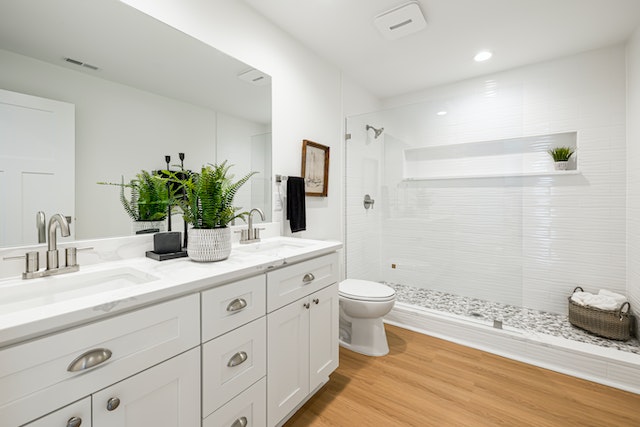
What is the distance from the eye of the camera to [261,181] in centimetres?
197

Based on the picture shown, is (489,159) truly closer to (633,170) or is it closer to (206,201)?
(633,170)

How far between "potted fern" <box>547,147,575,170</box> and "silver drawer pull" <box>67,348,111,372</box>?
3309 mm

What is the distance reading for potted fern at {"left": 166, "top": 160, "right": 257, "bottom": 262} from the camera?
1.28 meters

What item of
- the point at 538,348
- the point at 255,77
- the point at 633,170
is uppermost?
the point at 255,77

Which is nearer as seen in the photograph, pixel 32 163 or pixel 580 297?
pixel 32 163

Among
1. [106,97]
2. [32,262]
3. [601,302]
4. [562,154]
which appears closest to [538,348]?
[601,302]

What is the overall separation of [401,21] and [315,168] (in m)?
1.23

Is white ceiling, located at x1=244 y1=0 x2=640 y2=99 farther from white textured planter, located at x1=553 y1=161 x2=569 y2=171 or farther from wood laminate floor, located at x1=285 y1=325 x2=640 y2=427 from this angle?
wood laminate floor, located at x1=285 y1=325 x2=640 y2=427

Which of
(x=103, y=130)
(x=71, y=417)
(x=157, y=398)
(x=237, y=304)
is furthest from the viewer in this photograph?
(x=103, y=130)

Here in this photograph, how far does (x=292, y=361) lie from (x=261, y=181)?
114 cm

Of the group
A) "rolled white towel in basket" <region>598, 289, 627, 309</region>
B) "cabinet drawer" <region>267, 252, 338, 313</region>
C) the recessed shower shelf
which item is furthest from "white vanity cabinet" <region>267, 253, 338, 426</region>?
"rolled white towel in basket" <region>598, 289, 627, 309</region>

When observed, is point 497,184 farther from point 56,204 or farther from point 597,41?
point 56,204

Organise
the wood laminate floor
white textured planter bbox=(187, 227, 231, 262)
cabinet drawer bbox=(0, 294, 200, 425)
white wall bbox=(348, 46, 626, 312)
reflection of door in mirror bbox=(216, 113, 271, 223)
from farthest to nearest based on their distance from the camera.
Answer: white wall bbox=(348, 46, 626, 312)
reflection of door in mirror bbox=(216, 113, 271, 223)
the wood laminate floor
white textured planter bbox=(187, 227, 231, 262)
cabinet drawer bbox=(0, 294, 200, 425)

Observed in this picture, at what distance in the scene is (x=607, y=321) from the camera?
81.7 inches
